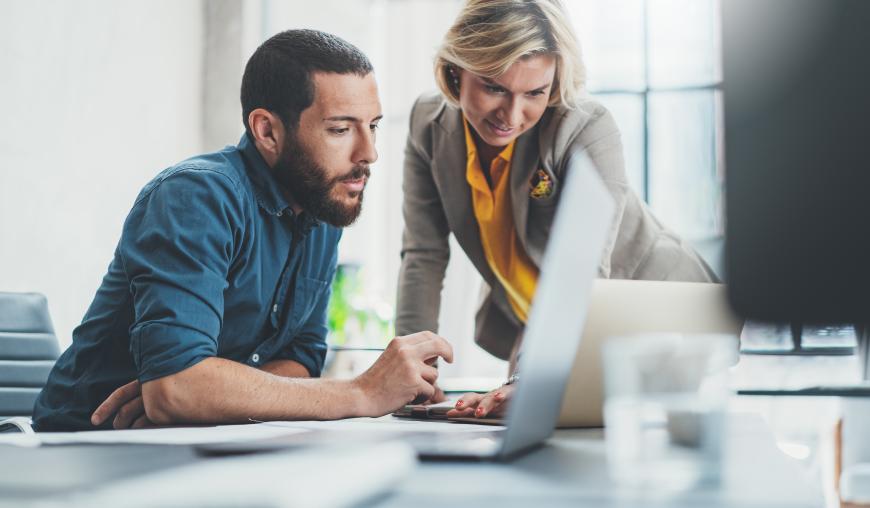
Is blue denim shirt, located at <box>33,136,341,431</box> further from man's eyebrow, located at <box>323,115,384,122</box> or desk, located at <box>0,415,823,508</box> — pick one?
desk, located at <box>0,415,823,508</box>

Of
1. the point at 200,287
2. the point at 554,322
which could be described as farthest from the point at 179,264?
the point at 554,322

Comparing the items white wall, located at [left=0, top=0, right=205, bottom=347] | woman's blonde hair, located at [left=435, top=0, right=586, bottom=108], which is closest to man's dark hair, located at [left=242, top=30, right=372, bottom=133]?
woman's blonde hair, located at [left=435, top=0, right=586, bottom=108]

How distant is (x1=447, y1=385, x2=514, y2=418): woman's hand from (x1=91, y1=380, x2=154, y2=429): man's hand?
45 centimetres

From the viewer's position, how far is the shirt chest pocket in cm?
152

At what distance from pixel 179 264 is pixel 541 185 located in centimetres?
80

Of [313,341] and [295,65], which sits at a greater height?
[295,65]

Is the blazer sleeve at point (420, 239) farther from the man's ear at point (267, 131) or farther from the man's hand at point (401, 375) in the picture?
the man's hand at point (401, 375)

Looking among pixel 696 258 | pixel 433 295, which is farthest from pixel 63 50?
pixel 696 258

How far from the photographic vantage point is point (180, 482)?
1.32ft

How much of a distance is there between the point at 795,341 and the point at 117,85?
3547 mm

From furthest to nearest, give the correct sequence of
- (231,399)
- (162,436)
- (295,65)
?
(295,65), (231,399), (162,436)

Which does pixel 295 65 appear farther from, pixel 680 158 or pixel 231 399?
pixel 680 158

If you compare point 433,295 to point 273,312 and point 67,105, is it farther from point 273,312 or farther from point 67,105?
point 67,105

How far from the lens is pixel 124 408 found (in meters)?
1.22
